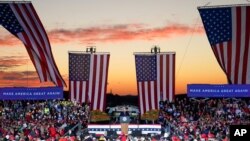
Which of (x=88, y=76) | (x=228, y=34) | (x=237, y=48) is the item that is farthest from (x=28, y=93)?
(x=237, y=48)

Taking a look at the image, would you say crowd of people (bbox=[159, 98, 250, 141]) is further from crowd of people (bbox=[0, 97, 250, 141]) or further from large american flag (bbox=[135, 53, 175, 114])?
large american flag (bbox=[135, 53, 175, 114])

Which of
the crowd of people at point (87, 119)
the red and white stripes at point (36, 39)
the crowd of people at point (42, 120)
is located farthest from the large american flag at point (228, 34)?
the red and white stripes at point (36, 39)

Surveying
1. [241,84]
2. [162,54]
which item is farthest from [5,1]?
[241,84]

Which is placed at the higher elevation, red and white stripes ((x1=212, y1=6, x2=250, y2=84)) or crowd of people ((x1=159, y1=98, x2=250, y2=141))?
red and white stripes ((x1=212, y1=6, x2=250, y2=84))

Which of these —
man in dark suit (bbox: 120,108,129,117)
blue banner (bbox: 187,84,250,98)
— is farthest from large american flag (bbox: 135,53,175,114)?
man in dark suit (bbox: 120,108,129,117)

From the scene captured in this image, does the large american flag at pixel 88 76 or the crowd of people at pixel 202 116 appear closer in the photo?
the crowd of people at pixel 202 116

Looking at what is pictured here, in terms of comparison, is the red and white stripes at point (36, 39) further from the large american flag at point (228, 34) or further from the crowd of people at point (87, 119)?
the large american flag at point (228, 34)

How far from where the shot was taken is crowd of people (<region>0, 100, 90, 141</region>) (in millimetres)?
30359

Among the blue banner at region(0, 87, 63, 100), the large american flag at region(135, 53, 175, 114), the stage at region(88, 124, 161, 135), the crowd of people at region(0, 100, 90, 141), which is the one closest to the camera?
the crowd of people at region(0, 100, 90, 141)

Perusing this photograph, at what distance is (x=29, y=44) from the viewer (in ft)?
104

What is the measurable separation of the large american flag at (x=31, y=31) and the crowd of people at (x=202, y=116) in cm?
762

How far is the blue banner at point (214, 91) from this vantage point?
110 feet

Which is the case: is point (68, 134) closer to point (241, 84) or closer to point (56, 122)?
point (56, 122)

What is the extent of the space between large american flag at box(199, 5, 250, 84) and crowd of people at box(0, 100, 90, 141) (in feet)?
30.3
